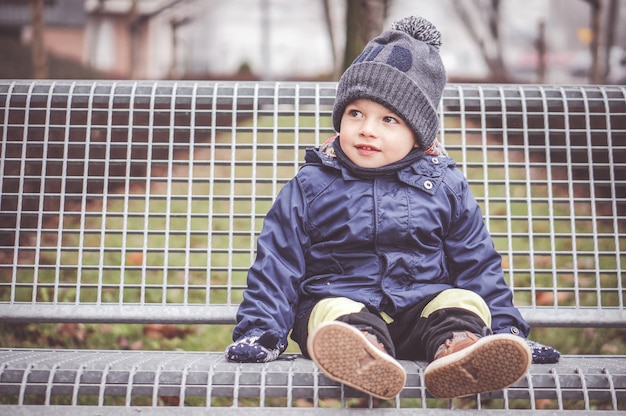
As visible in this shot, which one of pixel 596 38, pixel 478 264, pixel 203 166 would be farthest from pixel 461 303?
pixel 596 38

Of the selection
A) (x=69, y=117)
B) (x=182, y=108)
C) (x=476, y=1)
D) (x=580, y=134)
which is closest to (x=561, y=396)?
(x=580, y=134)

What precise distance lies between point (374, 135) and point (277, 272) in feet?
1.72

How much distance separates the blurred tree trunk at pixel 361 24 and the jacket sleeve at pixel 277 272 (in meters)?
1.38

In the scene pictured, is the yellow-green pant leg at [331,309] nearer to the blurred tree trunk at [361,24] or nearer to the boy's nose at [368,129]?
the boy's nose at [368,129]

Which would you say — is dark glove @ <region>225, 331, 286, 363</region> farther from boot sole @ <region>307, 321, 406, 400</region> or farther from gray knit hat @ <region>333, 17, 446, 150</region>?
gray knit hat @ <region>333, 17, 446, 150</region>

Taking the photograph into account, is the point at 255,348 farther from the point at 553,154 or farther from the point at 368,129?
the point at 553,154

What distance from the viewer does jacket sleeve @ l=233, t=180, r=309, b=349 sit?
215cm

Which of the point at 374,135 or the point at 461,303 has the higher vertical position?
the point at 374,135

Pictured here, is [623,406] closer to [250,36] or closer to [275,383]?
[275,383]

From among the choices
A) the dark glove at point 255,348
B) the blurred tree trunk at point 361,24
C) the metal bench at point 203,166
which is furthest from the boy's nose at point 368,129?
the blurred tree trunk at point 361,24

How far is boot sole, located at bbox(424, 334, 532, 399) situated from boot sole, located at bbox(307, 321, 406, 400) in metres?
0.11

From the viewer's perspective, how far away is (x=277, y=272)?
2266 mm

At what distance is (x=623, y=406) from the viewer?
3469 mm

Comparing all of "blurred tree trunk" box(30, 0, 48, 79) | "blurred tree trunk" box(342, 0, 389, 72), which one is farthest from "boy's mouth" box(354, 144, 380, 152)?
"blurred tree trunk" box(30, 0, 48, 79)
